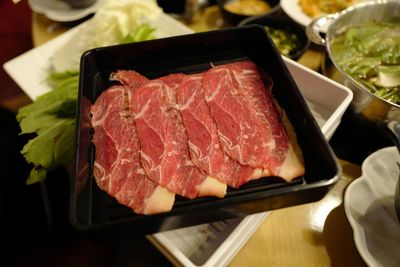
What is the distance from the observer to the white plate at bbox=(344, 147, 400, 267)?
0.94 m

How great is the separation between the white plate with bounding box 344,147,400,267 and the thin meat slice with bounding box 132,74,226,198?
0.42 meters

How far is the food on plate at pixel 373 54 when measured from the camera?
1263 mm

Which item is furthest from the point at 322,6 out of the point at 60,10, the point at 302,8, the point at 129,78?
the point at 60,10

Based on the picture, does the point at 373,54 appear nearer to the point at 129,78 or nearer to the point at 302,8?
the point at 302,8

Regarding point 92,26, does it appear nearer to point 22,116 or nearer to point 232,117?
point 22,116

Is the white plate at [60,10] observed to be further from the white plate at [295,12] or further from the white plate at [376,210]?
the white plate at [376,210]

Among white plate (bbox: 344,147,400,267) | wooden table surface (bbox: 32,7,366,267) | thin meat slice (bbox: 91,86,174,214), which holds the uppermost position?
thin meat slice (bbox: 91,86,174,214)

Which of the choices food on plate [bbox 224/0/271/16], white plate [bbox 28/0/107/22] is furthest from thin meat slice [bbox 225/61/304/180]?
white plate [bbox 28/0/107/22]

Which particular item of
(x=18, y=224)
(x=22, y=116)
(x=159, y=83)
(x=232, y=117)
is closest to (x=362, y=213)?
(x=232, y=117)

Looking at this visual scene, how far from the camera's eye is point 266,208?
0.84 meters

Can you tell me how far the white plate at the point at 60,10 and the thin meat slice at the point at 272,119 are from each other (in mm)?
1026

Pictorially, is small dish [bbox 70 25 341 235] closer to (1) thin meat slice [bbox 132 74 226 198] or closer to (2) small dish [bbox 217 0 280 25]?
(1) thin meat slice [bbox 132 74 226 198]

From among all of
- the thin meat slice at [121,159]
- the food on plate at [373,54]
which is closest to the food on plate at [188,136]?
the thin meat slice at [121,159]

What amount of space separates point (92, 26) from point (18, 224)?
1.03 m
